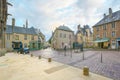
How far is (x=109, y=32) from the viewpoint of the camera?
28.3 meters

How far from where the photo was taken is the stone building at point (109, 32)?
26431 millimetres

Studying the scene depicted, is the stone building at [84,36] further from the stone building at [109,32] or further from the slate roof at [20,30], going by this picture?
the slate roof at [20,30]

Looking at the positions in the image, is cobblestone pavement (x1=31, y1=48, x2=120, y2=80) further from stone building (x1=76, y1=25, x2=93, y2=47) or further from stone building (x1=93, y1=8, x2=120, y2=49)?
stone building (x1=76, y1=25, x2=93, y2=47)

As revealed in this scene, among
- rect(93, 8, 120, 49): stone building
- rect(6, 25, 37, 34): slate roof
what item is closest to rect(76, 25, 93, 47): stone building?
rect(93, 8, 120, 49): stone building

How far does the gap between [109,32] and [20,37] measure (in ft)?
82.8

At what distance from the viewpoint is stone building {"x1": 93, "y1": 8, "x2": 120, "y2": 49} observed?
26431mm

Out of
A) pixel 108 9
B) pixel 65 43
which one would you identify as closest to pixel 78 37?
pixel 65 43

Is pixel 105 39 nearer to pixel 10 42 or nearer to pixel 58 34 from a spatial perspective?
pixel 58 34

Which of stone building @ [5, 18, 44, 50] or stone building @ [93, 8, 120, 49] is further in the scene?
stone building @ [5, 18, 44, 50]

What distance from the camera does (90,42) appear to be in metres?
44.4

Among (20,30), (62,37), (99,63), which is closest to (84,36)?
(62,37)

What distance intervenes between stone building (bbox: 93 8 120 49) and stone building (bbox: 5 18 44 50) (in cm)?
1989

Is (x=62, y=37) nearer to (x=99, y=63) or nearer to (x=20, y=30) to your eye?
(x=20, y=30)

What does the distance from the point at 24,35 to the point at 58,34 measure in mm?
10464
